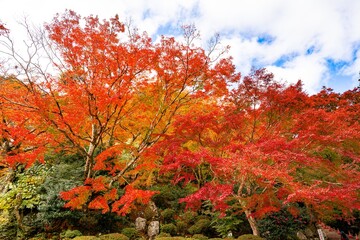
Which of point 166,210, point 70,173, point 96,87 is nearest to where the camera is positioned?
point 96,87

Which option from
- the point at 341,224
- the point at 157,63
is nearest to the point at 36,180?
the point at 157,63

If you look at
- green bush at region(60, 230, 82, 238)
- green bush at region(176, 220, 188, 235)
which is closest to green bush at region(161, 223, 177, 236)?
green bush at region(176, 220, 188, 235)

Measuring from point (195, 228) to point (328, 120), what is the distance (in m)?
7.53

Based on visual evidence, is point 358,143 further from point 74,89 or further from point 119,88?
point 74,89

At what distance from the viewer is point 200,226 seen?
11.6 metres

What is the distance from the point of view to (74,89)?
28.2 ft

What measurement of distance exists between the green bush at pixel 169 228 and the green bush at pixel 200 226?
0.81 m

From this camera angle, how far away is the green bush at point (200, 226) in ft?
37.8

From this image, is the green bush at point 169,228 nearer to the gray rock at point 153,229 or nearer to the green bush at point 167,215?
the gray rock at point 153,229

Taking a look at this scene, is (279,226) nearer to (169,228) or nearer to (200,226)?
(200,226)

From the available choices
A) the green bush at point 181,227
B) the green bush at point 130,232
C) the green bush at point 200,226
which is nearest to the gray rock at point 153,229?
the green bush at point 130,232

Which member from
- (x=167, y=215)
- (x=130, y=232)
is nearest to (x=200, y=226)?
(x=167, y=215)

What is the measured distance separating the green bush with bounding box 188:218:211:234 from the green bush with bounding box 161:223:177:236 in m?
0.81

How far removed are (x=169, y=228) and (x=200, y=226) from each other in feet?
4.91
